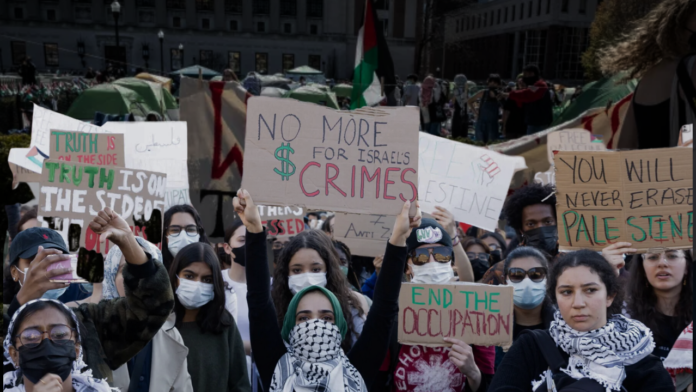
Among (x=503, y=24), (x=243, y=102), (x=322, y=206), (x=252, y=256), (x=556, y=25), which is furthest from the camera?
(x=503, y=24)

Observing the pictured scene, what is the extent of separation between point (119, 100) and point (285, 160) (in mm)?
11730

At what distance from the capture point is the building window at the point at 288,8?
6362cm

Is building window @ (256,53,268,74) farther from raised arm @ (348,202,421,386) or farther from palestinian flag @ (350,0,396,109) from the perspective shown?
raised arm @ (348,202,421,386)

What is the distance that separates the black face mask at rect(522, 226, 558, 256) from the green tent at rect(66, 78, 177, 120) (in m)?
11.0

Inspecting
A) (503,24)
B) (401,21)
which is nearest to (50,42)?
(401,21)

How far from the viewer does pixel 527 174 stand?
712 centimetres

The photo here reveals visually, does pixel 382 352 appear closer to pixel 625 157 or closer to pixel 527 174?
pixel 625 157

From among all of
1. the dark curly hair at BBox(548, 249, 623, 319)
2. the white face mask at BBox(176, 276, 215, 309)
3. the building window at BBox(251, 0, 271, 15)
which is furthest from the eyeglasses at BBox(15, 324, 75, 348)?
the building window at BBox(251, 0, 271, 15)

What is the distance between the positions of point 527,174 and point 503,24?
6305 centimetres

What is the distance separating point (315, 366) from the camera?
8.71ft

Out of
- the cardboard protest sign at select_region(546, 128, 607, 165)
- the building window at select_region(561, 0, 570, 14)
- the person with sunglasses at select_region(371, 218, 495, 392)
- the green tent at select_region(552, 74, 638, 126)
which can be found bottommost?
the person with sunglasses at select_region(371, 218, 495, 392)

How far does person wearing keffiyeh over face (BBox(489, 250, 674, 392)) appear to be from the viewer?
7.31ft

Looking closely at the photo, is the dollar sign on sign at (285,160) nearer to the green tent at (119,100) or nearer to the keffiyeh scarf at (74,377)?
the keffiyeh scarf at (74,377)

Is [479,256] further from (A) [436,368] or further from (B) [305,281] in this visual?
(B) [305,281]
